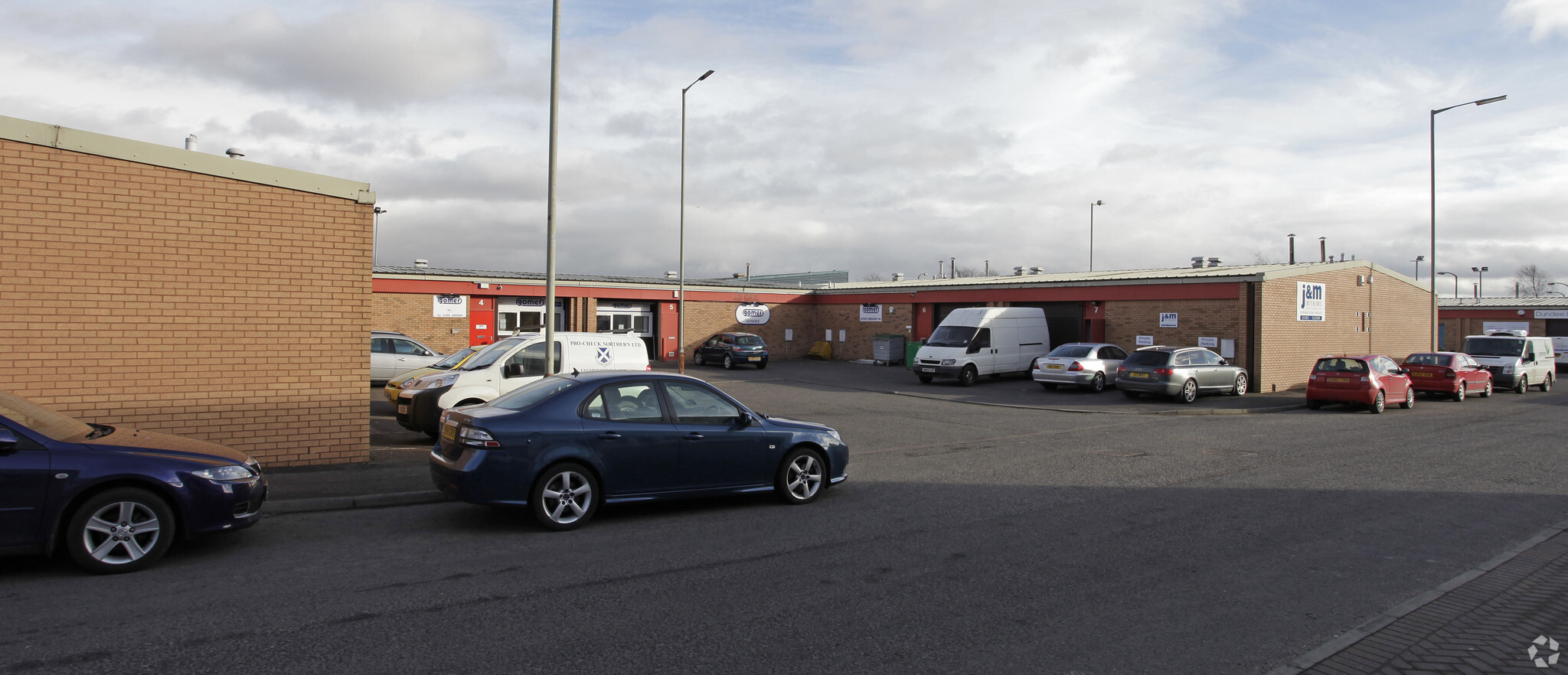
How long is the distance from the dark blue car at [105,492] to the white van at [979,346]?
2152 cm

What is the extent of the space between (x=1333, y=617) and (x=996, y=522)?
9.29ft

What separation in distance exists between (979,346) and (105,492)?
75.9ft

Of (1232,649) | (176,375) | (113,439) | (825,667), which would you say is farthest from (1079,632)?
(176,375)

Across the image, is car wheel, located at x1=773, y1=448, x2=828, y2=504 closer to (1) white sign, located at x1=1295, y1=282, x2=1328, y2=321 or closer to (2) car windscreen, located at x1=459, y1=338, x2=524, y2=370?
(2) car windscreen, located at x1=459, y1=338, x2=524, y2=370

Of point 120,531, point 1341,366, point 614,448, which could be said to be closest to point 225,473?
point 120,531

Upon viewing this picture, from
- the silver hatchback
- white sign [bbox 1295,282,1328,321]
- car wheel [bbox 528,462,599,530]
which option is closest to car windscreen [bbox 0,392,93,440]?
car wheel [bbox 528,462,599,530]

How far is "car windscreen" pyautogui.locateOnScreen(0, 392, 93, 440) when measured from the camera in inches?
236

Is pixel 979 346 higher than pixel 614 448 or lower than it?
higher

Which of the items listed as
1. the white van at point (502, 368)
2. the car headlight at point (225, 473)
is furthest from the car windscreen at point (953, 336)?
the car headlight at point (225, 473)

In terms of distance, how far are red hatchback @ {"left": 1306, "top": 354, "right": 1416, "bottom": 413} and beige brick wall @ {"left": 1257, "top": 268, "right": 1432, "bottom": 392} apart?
3.78 metres

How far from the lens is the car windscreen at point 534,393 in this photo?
768 cm

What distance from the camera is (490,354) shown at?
13.9 m

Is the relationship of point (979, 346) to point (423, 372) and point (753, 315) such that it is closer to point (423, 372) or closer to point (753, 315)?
point (753, 315)

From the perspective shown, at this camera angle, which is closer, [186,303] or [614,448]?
[614,448]
